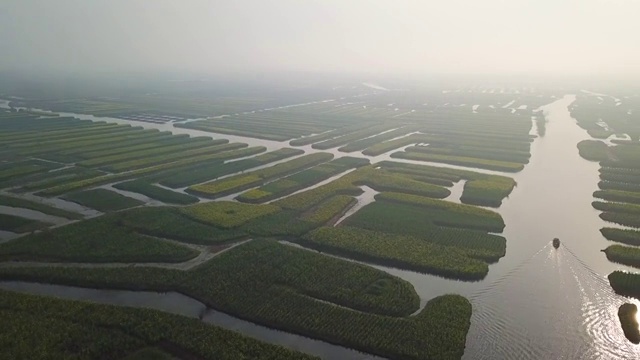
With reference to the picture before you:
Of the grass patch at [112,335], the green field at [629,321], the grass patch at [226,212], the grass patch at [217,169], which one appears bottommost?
the green field at [629,321]

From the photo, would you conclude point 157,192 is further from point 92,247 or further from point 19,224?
point 92,247

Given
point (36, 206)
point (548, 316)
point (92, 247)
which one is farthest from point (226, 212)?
point (548, 316)

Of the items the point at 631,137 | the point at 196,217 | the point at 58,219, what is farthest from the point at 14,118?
the point at 631,137

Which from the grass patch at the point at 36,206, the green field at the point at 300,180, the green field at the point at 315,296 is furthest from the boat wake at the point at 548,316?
the grass patch at the point at 36,206

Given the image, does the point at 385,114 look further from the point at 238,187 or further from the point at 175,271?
the point at 175,271

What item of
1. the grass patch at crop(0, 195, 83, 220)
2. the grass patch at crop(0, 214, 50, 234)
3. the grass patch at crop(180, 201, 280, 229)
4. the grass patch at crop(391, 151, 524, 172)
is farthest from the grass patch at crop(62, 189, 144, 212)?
the grass patch at crop(391, 151, 524, 172)

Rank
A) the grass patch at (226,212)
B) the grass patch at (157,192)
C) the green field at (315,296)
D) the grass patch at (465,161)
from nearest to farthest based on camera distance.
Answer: the green field at (315,296), the grass patch at (226,212), the grass patch at (157,192), the grass patch at (465,161)

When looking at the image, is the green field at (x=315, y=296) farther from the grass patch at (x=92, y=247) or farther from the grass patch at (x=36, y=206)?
the grass patch at (x=36, y=206)

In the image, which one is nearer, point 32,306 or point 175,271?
point 32,306
